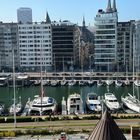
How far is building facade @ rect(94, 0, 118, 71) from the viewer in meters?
89.4

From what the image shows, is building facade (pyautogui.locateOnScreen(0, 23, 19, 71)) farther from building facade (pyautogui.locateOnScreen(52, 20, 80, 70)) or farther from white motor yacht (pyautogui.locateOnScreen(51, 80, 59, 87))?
white motor yacht (pyautogui.locateOnScreen(51, 80, 59, 87))

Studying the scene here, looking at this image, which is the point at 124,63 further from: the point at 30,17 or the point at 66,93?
the point at 30,17

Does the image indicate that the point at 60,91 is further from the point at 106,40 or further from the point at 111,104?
the point at 106,40

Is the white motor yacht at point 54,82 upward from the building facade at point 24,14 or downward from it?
downward

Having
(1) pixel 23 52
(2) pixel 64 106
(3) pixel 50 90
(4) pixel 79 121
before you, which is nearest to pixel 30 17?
(1) pixel 23 52

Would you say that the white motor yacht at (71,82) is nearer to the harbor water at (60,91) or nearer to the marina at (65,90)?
the marina at (65,90)

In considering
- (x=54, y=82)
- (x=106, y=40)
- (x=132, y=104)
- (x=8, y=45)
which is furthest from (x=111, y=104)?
(x=8, y=45)

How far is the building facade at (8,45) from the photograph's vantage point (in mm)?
94000

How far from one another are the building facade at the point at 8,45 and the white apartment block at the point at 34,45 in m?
1.41

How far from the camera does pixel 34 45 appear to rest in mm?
93500

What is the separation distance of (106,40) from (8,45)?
25143 millimetres

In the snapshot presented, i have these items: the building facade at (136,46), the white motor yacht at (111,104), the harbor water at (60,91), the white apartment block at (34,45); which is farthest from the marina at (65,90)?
the white apartment block at (34,45)

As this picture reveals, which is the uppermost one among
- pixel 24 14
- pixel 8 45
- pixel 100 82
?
pixel 24 14

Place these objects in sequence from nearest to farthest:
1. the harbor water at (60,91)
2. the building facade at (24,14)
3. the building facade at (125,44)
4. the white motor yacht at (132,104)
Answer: the white motor yacht at (132,104), the harbor water at (60,91), the building facade at (125,44), the building facade at (24,14)
